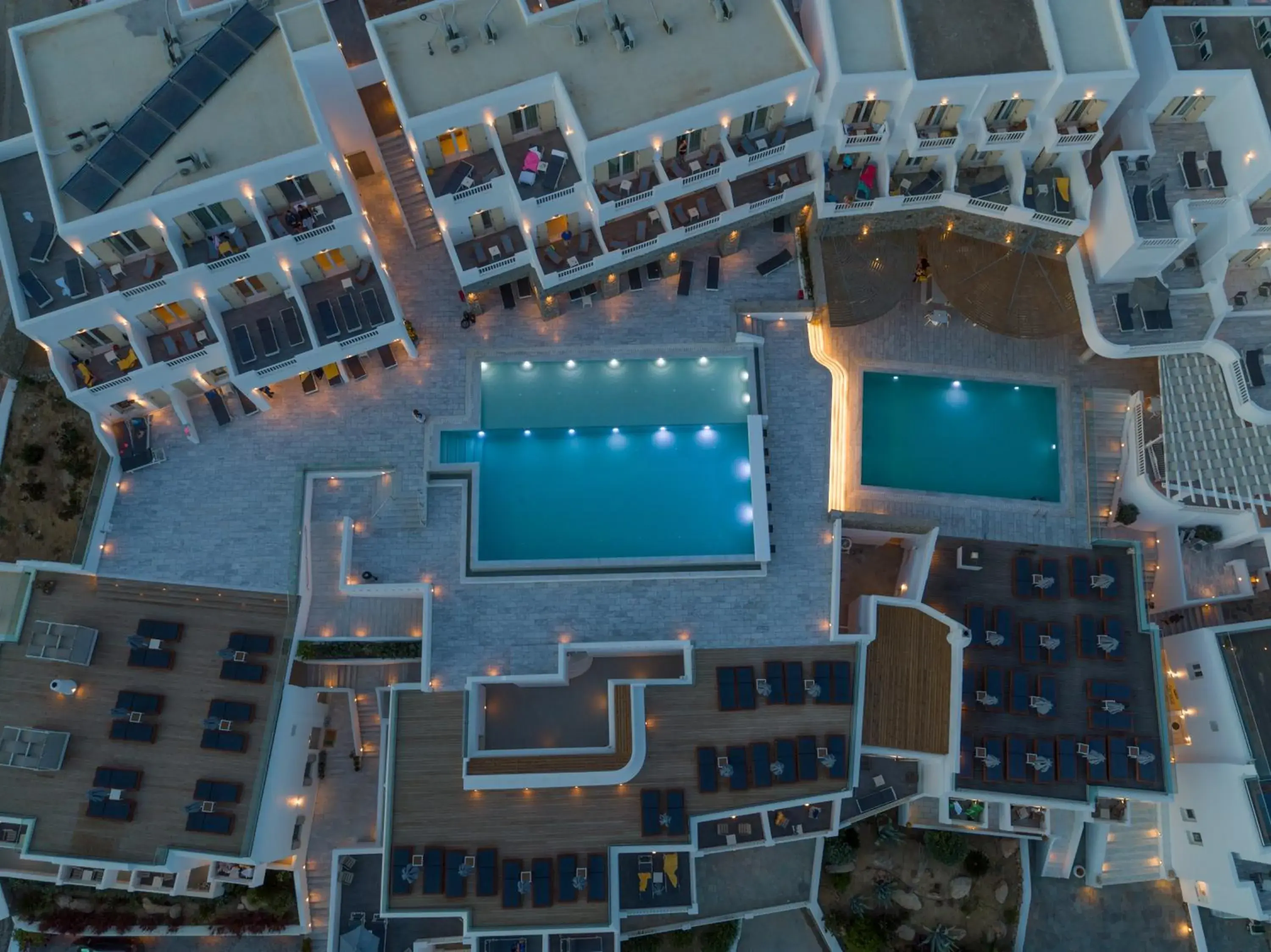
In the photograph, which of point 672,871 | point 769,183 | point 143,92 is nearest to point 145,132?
point 143,92

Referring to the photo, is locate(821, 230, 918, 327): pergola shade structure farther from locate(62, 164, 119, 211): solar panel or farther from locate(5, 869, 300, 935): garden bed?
locate(5, 869, 300, 935): garden bed

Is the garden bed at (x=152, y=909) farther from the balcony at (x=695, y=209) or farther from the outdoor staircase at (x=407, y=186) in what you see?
the balcony at (x=695, y=209)

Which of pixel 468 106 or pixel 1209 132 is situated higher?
pixel 1209 132

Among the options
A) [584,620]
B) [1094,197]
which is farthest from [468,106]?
[1094,197]

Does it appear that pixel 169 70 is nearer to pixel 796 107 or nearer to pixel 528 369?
pixel 528 369

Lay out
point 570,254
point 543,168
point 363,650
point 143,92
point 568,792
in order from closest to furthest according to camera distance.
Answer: point 143,92 < point 568,792 < point 543,168 < point 363,650 < point 570,254

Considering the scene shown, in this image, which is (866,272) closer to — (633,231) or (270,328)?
(633,231)

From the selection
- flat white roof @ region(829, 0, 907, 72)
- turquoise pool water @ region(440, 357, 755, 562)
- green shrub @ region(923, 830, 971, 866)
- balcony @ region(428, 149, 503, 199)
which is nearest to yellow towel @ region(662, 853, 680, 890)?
turquoise pool water @ region(440, 357, 755, 562)
